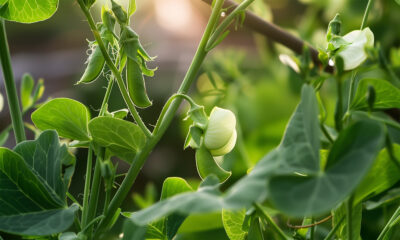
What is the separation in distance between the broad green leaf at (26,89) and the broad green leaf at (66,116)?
16cm

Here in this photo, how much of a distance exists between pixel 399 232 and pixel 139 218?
32cm

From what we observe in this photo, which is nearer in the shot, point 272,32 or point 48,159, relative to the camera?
point 48,159

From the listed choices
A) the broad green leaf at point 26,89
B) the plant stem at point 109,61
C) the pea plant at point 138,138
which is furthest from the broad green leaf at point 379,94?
the broad green leaf at point 26,89

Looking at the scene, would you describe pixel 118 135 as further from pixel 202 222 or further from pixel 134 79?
pixel 202 222

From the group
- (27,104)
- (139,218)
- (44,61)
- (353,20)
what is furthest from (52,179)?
(44,61)

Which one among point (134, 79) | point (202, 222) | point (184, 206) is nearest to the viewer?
point (184, 206)

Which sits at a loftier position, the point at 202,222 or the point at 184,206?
the point at 184,206

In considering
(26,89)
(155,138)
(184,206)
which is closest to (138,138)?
(155,138)

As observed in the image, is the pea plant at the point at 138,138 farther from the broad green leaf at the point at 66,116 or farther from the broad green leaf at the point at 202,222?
the broad green leaf at the point at 202,222

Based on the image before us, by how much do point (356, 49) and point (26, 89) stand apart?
30 cm

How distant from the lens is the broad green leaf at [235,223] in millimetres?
285

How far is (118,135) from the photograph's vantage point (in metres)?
0.27

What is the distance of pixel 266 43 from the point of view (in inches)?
36.3

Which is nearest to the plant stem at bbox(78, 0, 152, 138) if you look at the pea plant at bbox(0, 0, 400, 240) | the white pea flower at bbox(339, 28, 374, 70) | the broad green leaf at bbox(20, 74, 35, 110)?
the pea plant at bbox(0, 0, 400, 240)
